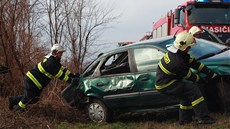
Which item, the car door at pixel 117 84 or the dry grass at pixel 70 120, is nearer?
the dry grass at pixel 70 120

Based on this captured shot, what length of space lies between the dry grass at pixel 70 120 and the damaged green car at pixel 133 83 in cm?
26

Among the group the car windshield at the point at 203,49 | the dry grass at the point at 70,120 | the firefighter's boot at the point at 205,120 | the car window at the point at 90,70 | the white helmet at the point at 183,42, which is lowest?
the dry grass at the point at 70,120

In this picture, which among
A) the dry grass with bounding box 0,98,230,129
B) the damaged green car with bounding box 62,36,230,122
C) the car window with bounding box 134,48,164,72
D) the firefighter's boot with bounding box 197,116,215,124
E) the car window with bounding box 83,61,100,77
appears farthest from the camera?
the car window with bounding box 83,61,100,77

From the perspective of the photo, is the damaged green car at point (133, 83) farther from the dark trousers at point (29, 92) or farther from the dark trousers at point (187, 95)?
the dark trousers at point (29, 92)

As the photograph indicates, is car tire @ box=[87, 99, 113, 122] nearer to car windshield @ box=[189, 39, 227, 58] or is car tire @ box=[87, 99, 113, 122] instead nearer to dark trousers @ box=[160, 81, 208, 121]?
dark trousers @ box=[160, 81, 208, 121]

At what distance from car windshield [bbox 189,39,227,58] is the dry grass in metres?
0.99

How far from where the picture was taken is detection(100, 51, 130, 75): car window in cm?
Result: 641

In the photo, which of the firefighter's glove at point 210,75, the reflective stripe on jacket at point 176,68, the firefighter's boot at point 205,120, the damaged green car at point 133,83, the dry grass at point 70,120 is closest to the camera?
the firefighter's boot at point 205,120

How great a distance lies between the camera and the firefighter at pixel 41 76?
22.8ft

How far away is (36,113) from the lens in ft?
22.9

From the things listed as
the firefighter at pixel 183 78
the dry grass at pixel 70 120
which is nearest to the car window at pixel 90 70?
the dry grass at pixel 70 120

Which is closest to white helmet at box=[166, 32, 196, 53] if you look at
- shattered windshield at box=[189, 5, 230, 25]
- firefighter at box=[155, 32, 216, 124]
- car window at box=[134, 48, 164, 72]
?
firefighter at box=[155, 32, 216, 124]

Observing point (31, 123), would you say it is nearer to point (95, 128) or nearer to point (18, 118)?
point (18, 118)

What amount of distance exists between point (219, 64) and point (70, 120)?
9.44 feet
